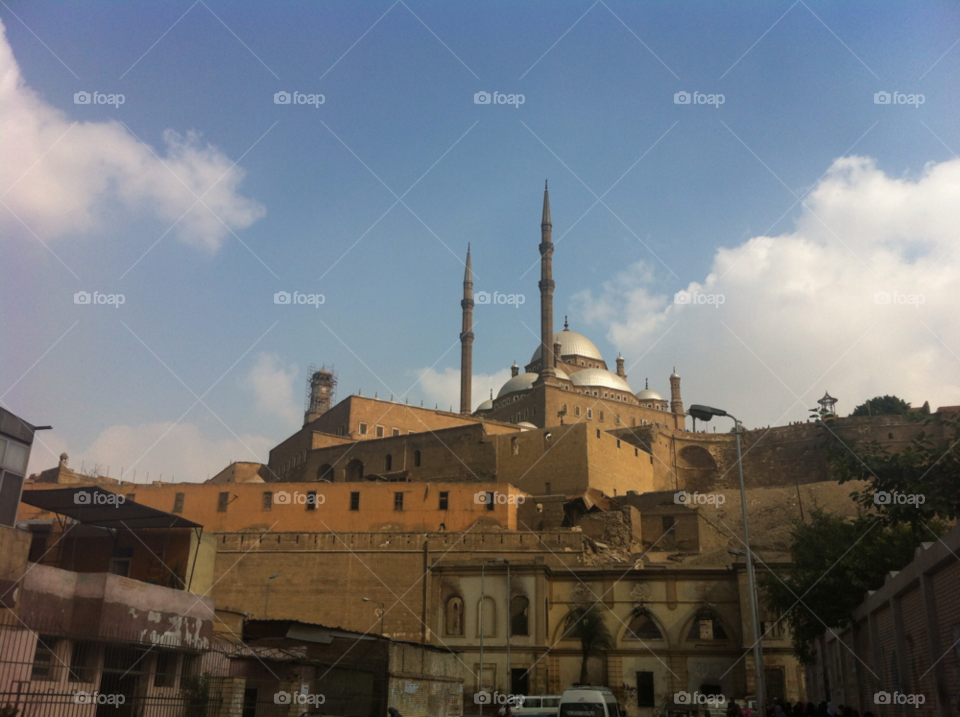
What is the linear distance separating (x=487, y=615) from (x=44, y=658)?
18436mm

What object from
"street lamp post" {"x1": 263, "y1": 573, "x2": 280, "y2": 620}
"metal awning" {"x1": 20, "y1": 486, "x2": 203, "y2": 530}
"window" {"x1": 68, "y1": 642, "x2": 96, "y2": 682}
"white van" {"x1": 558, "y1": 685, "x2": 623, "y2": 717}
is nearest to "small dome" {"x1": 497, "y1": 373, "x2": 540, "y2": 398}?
"street lamp post" {"x1": 263, "y1": 573, "x2": 280, "y2": 620}

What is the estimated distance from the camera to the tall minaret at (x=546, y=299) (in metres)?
57.0

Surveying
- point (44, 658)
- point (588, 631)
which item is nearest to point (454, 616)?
point (588, 631)

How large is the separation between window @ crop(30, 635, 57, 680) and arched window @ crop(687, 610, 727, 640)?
69.3 ft

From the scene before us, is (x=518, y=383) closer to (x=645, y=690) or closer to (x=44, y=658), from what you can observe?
(x=645, y=690)

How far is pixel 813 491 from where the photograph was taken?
151ft

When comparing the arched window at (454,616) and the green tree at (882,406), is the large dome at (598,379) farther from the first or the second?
the arched window at (454,616)

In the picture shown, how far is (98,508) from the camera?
24312mm

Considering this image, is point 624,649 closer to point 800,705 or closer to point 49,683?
point 800,705

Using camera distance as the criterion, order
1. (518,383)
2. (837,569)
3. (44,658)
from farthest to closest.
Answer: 1. (518,383)
2. (837,569)
3. (44,658)

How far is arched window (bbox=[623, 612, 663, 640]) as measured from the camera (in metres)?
30.7

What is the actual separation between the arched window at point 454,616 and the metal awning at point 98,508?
11.3 meters

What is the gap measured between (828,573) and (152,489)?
109 feet

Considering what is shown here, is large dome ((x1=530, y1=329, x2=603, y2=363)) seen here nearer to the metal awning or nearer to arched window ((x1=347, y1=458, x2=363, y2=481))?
arched window ((x1=347, y1=458, x2=363, y2=481))
